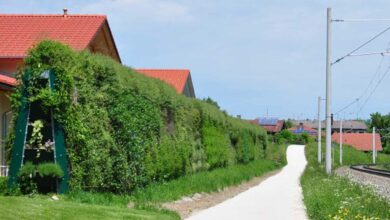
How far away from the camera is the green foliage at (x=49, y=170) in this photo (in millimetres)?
13933

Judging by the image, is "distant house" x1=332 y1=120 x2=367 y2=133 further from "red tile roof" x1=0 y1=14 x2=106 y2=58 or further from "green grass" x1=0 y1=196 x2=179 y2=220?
"green grass" x1=0 y1=196 x2=179 y2=220

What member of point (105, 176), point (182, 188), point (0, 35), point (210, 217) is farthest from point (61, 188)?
point (0, 35)

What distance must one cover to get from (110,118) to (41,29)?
1534 cm

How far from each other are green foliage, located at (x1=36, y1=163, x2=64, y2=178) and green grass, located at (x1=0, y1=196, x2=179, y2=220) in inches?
21.9

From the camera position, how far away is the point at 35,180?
1412 cm

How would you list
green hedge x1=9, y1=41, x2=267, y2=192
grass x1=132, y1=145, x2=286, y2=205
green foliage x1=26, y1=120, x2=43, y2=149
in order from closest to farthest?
green foliage x1=26, y1=120, x2=43, y2=149
green hedge x1=9, y1=41, x2=267, y2=192
grass x1=132, y1=145, x2=286, y2=205

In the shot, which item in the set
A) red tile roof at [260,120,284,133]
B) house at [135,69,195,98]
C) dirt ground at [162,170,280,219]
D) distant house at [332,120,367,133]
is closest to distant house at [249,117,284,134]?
red tile roof at [260,120,284,133]

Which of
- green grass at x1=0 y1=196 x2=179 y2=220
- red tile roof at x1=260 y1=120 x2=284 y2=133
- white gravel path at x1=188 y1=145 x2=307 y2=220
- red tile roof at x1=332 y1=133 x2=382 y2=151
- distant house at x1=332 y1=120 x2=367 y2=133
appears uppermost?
distant house at x1=332 y1=120 x2=367 y2=133

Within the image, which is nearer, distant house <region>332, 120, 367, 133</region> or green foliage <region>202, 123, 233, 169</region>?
green foliage <region>202, 123, 233, 169</region>

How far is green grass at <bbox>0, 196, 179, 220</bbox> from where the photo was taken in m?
10.6

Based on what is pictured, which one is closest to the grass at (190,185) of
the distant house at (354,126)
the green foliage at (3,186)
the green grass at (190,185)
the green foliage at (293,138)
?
the green grass at (190,185)

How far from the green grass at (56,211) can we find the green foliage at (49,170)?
56cm

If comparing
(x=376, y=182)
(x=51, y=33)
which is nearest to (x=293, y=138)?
(x=376, y=182)

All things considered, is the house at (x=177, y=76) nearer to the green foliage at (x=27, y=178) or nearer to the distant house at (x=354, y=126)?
the green foliage at (x=27, y=178)
